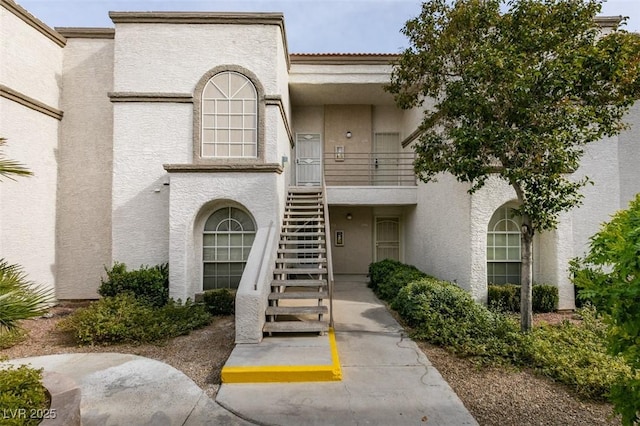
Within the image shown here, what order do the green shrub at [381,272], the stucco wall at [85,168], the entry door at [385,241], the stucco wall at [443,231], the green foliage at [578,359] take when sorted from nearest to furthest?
the green foliage at [578,359] < the stucco wall at [443,231] < the stucco wall at [85,168] < the green shrub at [381,272] < the entry door at [385,241]

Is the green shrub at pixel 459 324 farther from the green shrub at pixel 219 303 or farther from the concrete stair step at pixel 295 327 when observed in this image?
the green shrub at pixel 219 303

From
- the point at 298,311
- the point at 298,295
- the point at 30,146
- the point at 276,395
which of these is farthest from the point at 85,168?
the point at 276,395

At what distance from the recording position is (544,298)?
8.14 metres

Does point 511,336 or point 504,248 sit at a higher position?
point 504,248

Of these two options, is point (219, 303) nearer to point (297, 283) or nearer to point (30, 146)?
point (297, 283)

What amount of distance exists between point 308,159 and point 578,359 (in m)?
10.8

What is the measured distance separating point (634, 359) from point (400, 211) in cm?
1086

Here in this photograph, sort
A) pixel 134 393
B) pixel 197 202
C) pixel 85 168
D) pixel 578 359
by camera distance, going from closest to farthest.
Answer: pixel 134 393
pixel 578 359
pixel 197 202
pixel 85 168

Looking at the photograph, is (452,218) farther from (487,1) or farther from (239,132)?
(239,132)

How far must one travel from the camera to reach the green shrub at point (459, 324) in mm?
5711

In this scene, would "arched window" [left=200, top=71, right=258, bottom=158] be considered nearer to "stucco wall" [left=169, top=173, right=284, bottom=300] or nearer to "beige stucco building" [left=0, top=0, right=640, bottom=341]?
"beige stucco building" [left=0, top=0, right=640, bottom=341]

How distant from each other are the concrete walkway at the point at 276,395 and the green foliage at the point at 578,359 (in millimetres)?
1835

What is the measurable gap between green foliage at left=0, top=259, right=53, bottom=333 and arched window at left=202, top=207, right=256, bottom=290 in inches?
228

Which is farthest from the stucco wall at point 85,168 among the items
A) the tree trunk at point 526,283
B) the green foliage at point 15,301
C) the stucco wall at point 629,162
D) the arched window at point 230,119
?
the stucco wall at point 629,162
